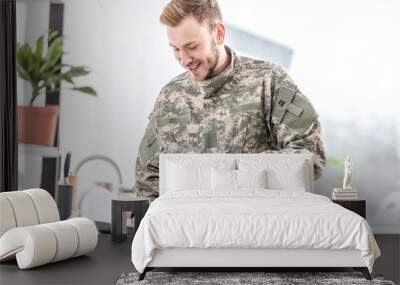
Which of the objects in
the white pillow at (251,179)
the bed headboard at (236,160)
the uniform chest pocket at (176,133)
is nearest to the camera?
the white pillow at (251,179)

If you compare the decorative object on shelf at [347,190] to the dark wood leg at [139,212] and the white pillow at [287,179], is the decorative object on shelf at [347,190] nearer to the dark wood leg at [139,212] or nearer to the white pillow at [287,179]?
the white pillow at [287,179]

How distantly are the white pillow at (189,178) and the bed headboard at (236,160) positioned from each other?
0.32 feet

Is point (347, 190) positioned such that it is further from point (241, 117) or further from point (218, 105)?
point (218, 105)

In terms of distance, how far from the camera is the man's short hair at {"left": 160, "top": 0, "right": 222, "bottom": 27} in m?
7.17

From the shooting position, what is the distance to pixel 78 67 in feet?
25.0

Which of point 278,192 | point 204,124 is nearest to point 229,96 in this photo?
point 204,124

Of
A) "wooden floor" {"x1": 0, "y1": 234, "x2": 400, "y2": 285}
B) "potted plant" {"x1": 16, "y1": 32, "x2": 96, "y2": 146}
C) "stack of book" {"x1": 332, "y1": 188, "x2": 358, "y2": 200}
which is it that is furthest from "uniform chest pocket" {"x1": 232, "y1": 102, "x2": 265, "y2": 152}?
"potted plant" {"x1": 16, "y1": 32, "x2": 96, "y2": 146}

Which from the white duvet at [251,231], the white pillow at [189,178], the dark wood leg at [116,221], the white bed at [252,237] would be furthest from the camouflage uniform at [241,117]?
the white duvet at [251,231]

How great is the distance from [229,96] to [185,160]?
2.79 ft

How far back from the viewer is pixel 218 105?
7078 millimetres

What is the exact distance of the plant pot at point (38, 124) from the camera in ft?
25.2

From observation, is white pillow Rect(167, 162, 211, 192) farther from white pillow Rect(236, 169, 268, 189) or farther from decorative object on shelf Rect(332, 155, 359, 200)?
decorative object on shelf Rect(332, 155, 359, 200)

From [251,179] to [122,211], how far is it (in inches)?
54.3

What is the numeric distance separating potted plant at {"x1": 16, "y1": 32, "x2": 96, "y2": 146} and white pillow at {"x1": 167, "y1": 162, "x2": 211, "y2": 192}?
166 centimetres
